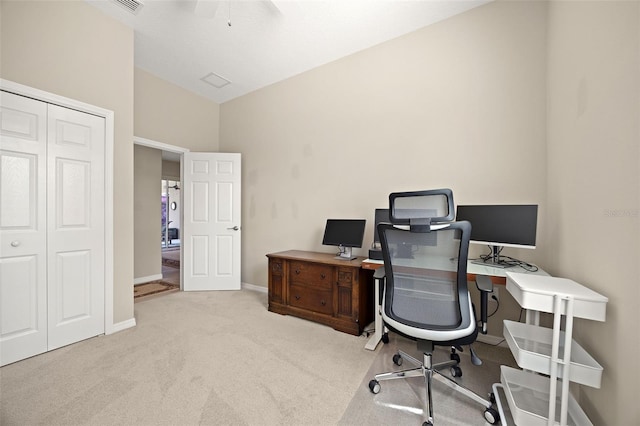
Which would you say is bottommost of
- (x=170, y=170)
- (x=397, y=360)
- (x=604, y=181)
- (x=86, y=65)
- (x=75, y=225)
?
(x=397, y=360)

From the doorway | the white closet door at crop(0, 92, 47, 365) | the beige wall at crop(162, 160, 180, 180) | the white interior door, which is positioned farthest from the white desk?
the doorway

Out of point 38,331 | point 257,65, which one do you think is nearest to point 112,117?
point 257,65

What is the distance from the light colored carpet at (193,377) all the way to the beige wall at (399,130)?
1.38 m

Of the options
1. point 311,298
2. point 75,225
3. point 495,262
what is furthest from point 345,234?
point 75,225

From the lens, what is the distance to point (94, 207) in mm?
2469

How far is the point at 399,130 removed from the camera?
2840 mm

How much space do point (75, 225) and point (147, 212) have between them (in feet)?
8.10

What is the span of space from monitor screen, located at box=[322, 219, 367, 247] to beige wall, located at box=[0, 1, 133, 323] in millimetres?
2298

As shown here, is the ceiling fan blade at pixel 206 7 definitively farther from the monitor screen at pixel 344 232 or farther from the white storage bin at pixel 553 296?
the white storage bin at pixel 553 296

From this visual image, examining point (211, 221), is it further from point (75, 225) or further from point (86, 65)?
point (86, 65)

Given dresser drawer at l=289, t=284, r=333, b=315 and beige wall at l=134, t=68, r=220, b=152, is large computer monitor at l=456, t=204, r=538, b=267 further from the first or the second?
beige wall at l=134, t=68, r=220, b=152

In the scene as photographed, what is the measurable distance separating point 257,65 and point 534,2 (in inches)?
121

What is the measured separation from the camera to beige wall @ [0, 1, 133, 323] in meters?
2.07

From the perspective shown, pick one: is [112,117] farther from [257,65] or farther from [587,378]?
[587,378]
